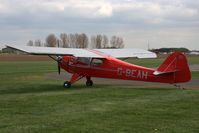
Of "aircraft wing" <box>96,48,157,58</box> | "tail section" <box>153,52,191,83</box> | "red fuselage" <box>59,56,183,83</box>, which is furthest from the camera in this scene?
"aircraft wing" <box>96,48,157,58</box>

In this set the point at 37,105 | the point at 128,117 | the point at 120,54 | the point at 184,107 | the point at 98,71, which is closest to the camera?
the point at 128,117

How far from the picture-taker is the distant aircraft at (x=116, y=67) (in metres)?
12.3

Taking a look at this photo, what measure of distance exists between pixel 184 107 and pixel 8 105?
599cm

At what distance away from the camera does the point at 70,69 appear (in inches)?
627

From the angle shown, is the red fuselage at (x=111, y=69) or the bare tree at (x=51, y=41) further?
the bare tree at (x=51, y=41)

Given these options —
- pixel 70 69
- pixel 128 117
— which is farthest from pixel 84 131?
pixel 70 69

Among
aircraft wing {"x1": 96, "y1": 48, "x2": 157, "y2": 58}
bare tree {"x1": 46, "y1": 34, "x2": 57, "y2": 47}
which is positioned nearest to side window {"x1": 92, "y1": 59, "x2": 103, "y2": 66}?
aircraft wing {"x1": 96, "y1": 48, "x2": 157, "y2": 58}

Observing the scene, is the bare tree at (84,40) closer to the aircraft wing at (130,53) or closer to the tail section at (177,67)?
the aircraft wing at (130,53)

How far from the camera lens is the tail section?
1211 centimetres

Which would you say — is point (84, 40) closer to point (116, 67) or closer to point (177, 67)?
point (116, 67)

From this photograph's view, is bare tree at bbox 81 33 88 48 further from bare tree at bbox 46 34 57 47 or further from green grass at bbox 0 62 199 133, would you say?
green grass at bbox 0 62 199 133

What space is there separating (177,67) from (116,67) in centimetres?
330

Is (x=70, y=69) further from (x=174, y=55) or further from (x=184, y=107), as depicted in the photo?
(x=184, y=107)

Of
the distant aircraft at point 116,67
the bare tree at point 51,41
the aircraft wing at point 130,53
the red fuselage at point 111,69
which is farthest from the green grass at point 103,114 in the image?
the bare tree at point 51,41
